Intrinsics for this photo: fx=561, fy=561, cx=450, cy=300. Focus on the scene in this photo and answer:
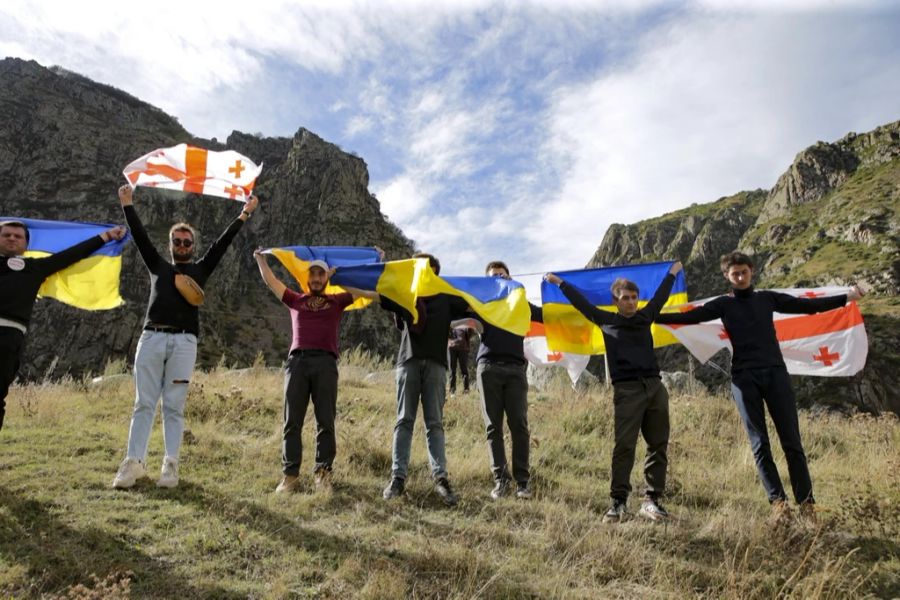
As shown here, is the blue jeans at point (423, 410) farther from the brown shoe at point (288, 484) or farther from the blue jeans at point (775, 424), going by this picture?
the blue jeans at point (775, 424)

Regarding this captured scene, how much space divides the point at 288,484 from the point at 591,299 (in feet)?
15.0

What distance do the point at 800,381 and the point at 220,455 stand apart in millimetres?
81417

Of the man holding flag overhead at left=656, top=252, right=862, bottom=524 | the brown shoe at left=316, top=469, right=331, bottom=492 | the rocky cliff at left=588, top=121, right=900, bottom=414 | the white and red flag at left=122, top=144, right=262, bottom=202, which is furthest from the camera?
the rocky cliff at left=588, top=121, right=900, bottom=414

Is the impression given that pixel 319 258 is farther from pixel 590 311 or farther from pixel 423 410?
pixel 590 311

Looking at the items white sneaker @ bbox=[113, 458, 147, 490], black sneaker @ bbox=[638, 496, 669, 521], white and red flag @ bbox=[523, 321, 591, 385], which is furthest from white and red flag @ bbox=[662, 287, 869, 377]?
white sneaker @ bbox=[113, 458, 147, 490]

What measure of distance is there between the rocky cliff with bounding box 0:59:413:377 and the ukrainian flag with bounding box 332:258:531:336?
145ft

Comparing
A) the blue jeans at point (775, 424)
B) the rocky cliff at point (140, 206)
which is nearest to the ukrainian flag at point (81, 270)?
the blue jeans at point (775, 424)

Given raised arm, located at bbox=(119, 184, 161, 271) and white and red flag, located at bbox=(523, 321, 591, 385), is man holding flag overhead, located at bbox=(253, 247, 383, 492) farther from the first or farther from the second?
white and red flag, located at bbox=(523, 321, 591, 385)

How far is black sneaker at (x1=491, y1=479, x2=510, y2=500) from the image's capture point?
579 cm

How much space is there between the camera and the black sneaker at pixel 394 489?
557 cm

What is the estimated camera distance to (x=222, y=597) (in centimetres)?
347

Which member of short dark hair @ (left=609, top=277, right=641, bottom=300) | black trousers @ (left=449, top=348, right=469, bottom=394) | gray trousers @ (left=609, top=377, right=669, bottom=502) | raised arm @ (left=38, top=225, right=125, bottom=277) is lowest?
gray trousers @ (left=609, top=377, right=669, bottom=502)

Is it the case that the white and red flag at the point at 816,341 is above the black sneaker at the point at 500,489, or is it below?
above

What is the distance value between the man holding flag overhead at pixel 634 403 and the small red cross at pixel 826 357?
3472 mm
